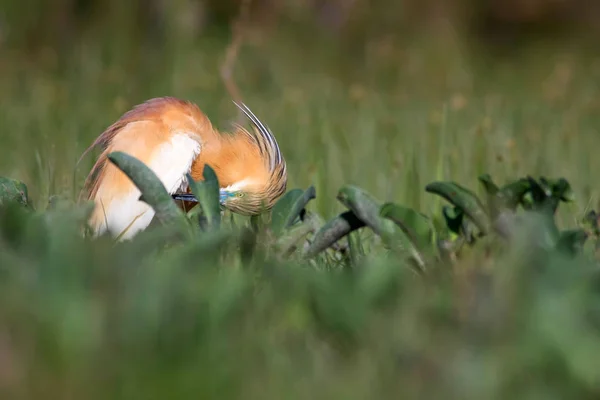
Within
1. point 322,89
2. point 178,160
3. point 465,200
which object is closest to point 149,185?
point 465,200

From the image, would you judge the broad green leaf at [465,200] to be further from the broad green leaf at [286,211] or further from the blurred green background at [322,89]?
the blurred green background at [322,89]

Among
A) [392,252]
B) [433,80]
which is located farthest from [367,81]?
[392,252]

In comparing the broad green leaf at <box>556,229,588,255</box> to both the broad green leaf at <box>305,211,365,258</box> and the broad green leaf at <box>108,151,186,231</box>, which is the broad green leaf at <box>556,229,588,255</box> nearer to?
the broad green leaf at <box>305,211,365,258</box>

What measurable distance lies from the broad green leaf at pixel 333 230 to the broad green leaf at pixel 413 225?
7cm

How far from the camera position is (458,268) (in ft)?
4.89

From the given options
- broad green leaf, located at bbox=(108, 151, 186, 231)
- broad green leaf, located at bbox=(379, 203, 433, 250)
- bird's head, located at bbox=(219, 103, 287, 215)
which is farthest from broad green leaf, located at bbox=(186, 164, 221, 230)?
bird's head, located at bbox=(219, 103, 287, 215)

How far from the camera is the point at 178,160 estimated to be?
8.03 ft

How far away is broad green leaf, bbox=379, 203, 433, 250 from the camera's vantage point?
1617 mm

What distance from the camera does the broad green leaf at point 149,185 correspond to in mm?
1619

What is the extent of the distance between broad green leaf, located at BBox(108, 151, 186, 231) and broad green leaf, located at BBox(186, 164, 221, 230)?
0.17ft

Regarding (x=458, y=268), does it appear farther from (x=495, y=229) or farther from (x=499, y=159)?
(x=499, y=159)

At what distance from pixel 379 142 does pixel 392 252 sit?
2.00 meters

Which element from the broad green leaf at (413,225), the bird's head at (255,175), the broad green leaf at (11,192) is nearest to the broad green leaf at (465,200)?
the broad green leaf at (413,225)

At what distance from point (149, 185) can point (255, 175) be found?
975 millimetres
